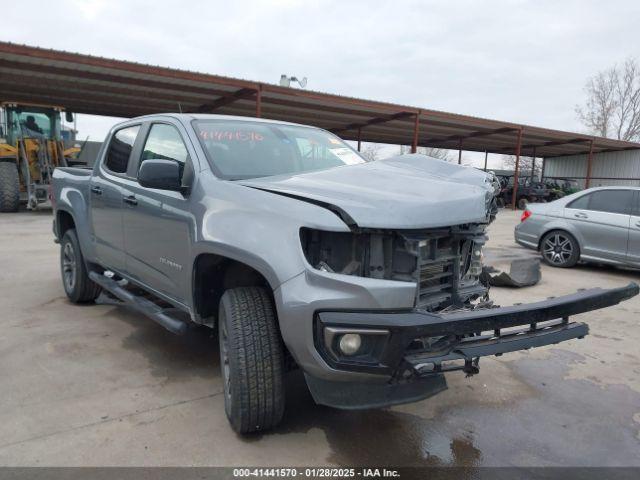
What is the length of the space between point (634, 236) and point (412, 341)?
257 inches

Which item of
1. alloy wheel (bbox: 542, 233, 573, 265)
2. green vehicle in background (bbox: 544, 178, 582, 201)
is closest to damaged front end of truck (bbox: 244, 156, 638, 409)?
alloy wheel (bbox: 542, 233, 573, 265)

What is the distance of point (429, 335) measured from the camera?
2.18m

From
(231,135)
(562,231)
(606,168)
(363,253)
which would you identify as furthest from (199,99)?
(606,168)

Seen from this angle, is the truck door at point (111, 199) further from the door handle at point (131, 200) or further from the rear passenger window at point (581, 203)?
the rear passenger window at point (581, 203)

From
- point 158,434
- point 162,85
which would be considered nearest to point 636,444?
point 158,434

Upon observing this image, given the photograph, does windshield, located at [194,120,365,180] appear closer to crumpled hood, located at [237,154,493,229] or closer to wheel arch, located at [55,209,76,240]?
crumpled hood, located at [237,154,493,229]

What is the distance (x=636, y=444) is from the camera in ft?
9.25

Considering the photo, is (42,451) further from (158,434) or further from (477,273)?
(477,273)

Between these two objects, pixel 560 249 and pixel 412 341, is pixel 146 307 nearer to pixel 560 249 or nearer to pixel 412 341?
pixel 412 341

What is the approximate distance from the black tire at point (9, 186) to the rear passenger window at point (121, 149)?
10879mm

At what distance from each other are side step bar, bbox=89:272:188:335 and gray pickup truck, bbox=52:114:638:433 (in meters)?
0.02

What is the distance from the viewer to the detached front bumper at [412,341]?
2184mm

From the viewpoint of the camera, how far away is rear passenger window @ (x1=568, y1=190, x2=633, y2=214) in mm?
7461

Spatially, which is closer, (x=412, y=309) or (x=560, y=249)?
(x=412, y=309)
